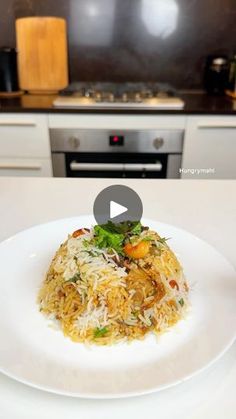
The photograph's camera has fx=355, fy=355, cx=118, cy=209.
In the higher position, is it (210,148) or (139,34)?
(139,34)

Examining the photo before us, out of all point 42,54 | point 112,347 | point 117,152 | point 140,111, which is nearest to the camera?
point 112,347

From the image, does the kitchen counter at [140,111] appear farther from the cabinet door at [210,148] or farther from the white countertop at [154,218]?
the white countertop at [154,218]

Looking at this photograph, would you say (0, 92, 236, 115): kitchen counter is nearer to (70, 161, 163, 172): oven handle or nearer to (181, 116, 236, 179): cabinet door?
(181, 116, 236, 179): cabinet door

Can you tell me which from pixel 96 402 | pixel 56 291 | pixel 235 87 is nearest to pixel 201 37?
pixel 235 87
